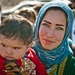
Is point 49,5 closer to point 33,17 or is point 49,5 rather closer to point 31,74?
point 31,74

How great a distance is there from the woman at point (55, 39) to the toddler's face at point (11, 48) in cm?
48

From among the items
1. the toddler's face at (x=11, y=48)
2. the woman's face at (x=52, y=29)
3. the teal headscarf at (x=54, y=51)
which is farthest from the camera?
the teal headscarf at (x=54, y=51)

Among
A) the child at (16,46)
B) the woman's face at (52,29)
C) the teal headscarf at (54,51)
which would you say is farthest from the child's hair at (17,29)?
the teal headscarf at (54,51)

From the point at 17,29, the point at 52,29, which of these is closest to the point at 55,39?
the point at 52,29

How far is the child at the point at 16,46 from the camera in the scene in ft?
9.23

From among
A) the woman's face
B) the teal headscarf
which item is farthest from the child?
the teal headscarf

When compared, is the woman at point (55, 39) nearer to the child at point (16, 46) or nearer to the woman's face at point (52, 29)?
the woman's face at point (52, 29)

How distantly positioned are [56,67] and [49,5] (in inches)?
24.6

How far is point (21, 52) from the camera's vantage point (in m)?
2.91

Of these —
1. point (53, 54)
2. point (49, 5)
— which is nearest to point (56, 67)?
point (53, 54)

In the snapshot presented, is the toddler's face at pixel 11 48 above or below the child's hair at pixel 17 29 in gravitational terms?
below

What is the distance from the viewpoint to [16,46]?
112 inches

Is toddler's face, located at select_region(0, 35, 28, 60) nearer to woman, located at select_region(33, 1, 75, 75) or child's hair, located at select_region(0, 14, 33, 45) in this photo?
child's hair, located at select_region(0, 14, 33, 45)

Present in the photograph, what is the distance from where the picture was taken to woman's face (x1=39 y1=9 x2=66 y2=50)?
10.9ft
